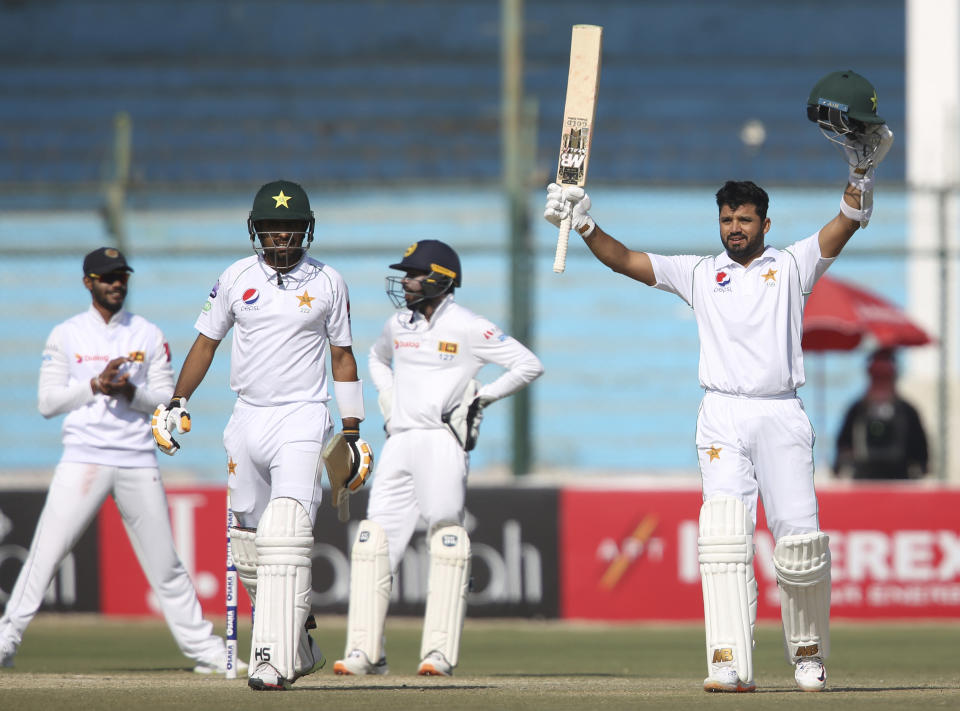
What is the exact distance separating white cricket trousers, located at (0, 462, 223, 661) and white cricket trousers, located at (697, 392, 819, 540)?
2950 millimetres

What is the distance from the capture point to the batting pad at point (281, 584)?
20.3 ft

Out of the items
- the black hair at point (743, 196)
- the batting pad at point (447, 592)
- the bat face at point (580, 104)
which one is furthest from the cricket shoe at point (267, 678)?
the black hair at point (743, 196)

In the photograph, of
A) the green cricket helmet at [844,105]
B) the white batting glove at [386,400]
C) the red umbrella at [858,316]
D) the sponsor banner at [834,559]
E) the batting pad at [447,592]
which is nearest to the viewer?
the green cricket helmet at [844,105]

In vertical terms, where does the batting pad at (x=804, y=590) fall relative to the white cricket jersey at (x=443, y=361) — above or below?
below

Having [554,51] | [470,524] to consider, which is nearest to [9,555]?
[470,524]

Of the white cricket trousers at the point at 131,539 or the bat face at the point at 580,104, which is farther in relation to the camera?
the white cricket trousers at the point at 131,539

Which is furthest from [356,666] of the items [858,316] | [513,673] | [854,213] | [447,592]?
[858,316]

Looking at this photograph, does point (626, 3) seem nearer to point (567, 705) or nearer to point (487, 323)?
point (487, 323)

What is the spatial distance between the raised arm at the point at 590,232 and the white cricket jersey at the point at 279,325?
933 millimetres

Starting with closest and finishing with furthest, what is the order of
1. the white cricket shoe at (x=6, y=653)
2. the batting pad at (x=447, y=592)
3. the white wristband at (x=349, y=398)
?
1. the white wristband at (x=349, y=398)
2. the batting pad at (x=447, y=592)
3. the white cricket shoe at (x=6, y=653)

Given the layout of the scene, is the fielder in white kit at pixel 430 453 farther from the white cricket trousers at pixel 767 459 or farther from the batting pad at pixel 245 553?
the white cricket trousers at pixel 767 459

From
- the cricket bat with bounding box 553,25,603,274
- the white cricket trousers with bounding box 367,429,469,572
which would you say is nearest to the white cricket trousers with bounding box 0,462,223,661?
the white cricket trousers with bounding box 367,429,469,572

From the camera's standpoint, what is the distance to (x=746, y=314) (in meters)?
6.45

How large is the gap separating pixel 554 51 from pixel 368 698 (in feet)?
58.2
